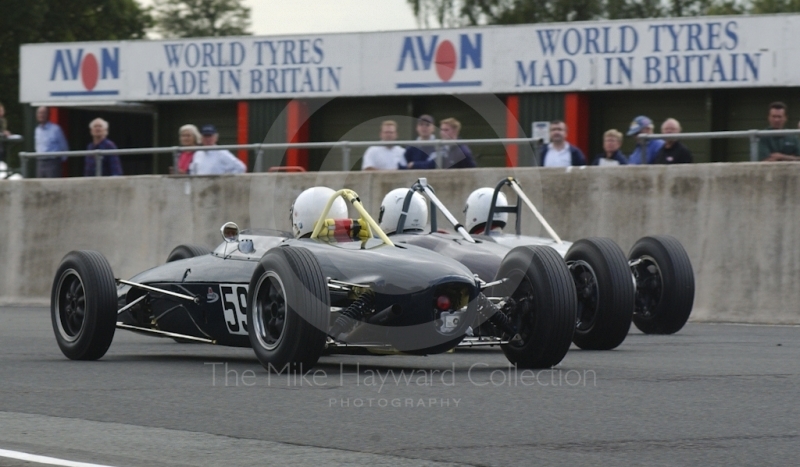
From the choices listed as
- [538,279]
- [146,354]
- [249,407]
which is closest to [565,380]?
[538,279]

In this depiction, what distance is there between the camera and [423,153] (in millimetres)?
16719

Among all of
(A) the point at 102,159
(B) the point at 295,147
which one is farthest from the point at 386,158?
(A) the point at 102,159

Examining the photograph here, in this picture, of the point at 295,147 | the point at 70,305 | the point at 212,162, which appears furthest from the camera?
the point at 212,162

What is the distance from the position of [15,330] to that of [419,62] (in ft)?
34.7

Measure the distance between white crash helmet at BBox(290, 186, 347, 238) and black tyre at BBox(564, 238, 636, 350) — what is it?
6.54ft

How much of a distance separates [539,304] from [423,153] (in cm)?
778

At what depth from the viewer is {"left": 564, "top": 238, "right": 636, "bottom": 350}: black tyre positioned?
1072 cm

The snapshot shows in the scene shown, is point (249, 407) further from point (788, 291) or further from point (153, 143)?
point (153, 143)

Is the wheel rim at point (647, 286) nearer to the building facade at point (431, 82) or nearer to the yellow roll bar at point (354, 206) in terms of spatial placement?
the yellow roll bar at point (354, 206)

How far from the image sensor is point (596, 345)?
11.0m

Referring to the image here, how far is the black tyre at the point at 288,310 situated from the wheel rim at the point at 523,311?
1411 millimetres

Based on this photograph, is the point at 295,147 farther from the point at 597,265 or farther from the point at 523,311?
the point at 523,311

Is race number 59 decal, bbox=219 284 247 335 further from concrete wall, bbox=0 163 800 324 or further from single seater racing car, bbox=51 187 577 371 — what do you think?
concrete wall, bbox=0 163 800 324

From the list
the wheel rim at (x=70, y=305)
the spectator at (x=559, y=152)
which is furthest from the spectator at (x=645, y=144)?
the wheel rim at (x=70, y=305)
